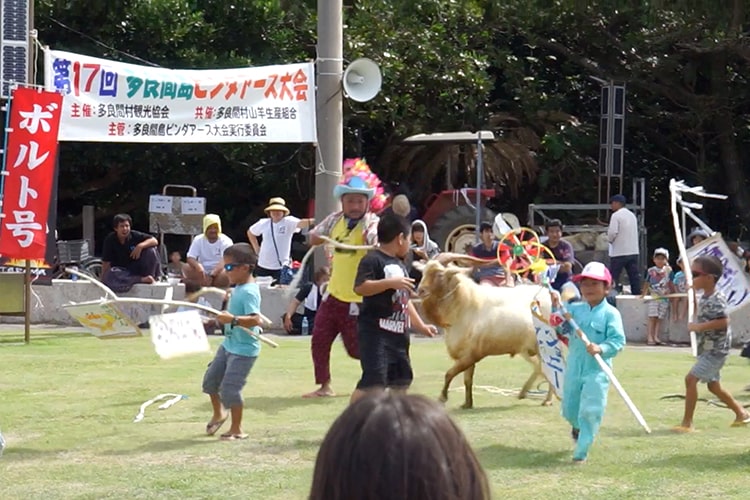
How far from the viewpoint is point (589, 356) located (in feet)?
26.7

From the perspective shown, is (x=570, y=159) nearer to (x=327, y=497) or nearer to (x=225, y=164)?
(x=225, y=164)

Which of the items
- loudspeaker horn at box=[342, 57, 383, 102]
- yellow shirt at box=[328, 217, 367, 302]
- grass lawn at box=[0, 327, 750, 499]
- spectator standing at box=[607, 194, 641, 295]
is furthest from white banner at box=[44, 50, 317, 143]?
yellow shirt at box=[328, 217, 367, 302]

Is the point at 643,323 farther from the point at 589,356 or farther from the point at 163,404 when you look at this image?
the point at 589,356

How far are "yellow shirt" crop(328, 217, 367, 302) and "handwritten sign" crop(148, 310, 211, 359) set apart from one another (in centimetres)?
133

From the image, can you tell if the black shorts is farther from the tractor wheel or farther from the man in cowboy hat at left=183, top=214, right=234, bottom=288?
the tractor wheel

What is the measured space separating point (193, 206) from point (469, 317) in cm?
1174

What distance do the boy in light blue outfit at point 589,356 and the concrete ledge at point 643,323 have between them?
27.8ft

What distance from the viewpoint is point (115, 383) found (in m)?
11.8

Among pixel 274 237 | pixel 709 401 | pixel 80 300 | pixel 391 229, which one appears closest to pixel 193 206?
pixel 80 300

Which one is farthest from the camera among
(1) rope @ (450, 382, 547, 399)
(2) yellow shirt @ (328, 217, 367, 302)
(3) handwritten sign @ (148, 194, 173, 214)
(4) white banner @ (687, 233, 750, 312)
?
(3) handwritten sign @ (148, 194, 173, 214)

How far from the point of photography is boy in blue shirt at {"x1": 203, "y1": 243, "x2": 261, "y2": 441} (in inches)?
342

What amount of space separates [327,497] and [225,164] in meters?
22.6

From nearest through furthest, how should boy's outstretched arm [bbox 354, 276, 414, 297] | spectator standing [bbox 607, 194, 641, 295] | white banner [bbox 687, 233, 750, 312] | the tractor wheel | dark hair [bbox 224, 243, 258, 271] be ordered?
boy's outstretched arm [bbox 354, 276, 414, 297] → dark hair [bbox 224, 243, 258, 271] → white banner [bbox 687, 233, 750, 312] → spectator standing [bbox 607, 194, 641, 295] → the tractor wheel

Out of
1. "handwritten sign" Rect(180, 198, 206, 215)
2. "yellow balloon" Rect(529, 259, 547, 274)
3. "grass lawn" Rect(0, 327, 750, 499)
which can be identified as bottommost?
"grass lawn" Rect(0, 327, 750, 499)
